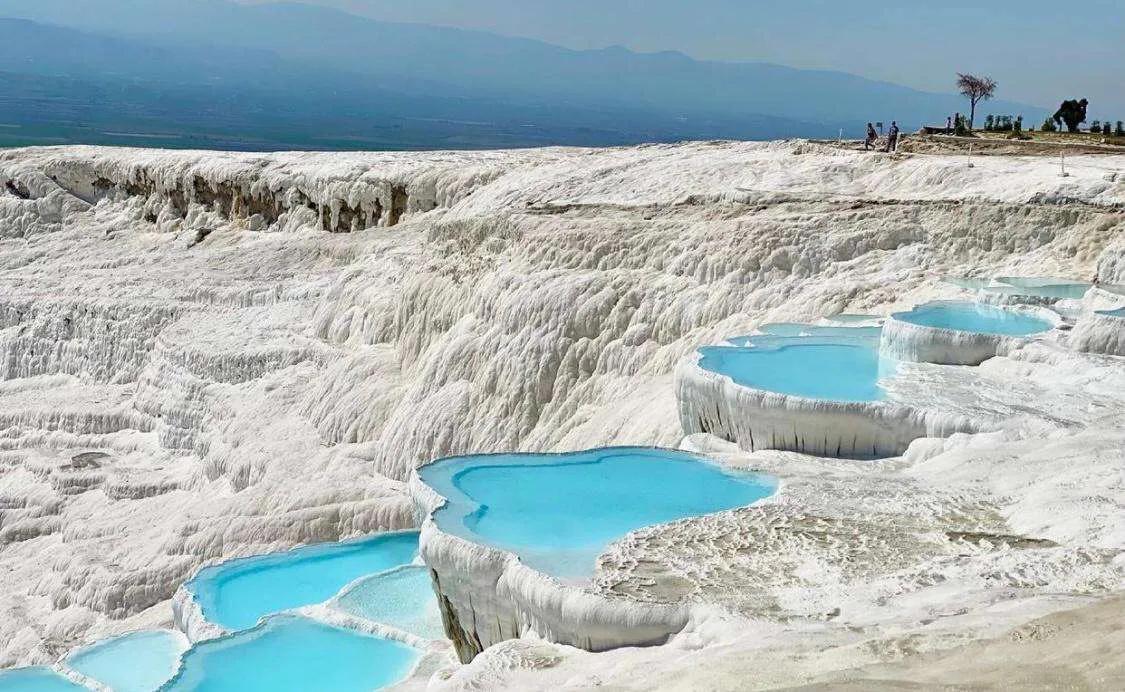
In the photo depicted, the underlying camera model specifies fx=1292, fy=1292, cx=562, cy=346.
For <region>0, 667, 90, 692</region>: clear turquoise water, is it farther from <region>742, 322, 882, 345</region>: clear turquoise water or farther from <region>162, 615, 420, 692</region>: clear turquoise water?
<region>742, 322, 882, 345</region>: clear turquoise water

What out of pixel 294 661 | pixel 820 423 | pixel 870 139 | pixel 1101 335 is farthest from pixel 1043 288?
pixel 870 139

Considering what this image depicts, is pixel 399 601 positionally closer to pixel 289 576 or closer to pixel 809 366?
pixel 289 576

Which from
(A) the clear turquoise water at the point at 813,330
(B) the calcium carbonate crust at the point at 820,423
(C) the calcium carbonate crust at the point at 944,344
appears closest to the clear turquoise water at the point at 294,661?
(B) the calcium carbonate crust at the point at 820,423

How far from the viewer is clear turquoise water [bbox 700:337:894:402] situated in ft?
36.5

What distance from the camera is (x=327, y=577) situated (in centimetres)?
1212

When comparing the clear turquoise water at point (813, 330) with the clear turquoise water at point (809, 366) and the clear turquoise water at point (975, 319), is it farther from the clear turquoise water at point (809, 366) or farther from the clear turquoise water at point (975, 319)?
the clear turquoise water at point (975, 319)

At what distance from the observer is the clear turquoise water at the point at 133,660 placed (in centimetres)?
1057

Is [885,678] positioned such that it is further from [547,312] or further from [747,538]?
[547,312]

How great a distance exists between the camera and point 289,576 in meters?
12.2

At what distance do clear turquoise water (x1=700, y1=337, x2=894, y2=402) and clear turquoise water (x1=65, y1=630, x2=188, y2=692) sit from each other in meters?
5.37

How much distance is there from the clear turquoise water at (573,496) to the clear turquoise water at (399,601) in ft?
2.93

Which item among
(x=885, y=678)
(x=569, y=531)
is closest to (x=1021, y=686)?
(x=885, y=678)

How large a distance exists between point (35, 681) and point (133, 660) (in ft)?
2.67

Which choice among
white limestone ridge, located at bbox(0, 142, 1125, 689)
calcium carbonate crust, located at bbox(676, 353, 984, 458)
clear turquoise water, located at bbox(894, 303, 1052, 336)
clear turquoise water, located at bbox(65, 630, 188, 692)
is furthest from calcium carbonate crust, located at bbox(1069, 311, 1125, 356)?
clear turquoise water, located at bbox(65, 630, 188, 692)
